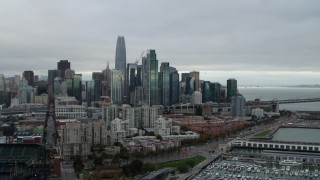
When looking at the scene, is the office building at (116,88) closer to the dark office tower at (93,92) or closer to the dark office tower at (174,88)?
the dark office tower at (93,92)

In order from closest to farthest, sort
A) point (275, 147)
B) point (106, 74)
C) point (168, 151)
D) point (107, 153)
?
point (107, 153), point (168, 151), point (275, 147), point (106, 74)

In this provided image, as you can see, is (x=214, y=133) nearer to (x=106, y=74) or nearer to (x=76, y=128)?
(x=76, y=128)

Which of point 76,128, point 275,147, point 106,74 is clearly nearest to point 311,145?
point 275,147

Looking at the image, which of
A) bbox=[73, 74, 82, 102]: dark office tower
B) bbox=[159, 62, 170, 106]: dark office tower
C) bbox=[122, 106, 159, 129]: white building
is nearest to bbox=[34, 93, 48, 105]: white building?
bbox=[73, 74, 82, 102]: dark office tower

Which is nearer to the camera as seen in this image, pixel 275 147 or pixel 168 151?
pixel 168 151

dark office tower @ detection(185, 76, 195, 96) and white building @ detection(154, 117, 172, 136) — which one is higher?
dark office tower @ detection(185, 76, 195, 96)

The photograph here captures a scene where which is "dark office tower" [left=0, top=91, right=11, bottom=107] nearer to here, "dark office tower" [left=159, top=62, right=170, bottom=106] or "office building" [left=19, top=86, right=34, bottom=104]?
"office building" [left=19, top=86, right=34, bottom=104]

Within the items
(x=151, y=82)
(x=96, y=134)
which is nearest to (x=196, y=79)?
(x=151, y=82)

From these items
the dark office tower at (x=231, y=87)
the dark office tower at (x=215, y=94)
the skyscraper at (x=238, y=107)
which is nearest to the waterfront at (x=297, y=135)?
the skyscraper at (x=238, y=107)
